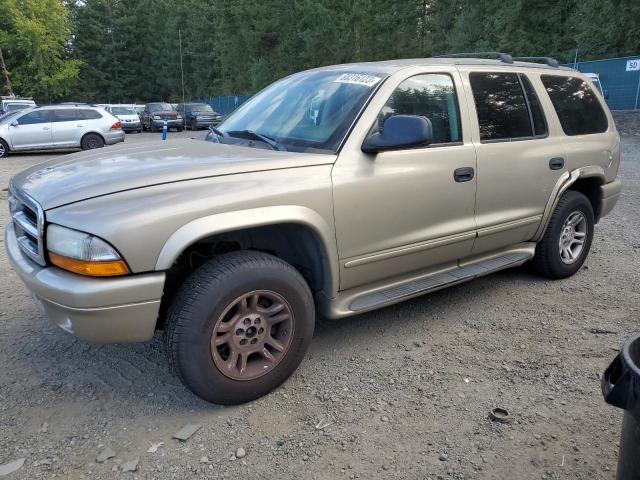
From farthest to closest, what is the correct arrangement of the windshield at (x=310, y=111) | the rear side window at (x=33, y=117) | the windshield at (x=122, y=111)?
the windshield at (x=122, y=111) < the rear side window at (x=33, y=117) < the windshield at (x=310, y=111)

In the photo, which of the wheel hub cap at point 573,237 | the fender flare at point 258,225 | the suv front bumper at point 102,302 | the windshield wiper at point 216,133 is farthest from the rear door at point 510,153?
the suv front bumper at point 102,302

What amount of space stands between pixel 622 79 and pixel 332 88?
843 inches

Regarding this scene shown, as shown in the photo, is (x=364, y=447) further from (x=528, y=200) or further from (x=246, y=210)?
(x=528, y=200)

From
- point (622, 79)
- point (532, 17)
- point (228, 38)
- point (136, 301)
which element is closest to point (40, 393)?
point (136, 301)

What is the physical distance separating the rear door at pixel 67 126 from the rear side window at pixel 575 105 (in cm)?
1507

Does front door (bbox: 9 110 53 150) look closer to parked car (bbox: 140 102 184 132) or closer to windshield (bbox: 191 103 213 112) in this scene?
parked car (bbox: 140 102 184 132)

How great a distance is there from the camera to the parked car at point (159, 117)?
90.7 ft

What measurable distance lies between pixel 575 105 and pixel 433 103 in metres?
1.78

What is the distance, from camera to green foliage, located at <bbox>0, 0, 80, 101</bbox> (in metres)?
40.8

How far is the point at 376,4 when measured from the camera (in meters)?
34.8

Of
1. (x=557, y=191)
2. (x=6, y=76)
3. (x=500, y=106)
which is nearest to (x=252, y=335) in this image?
(x=500, y=106)

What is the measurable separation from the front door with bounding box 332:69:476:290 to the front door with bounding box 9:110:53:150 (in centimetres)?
1538

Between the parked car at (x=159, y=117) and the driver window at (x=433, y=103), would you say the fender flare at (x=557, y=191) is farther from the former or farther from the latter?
the parked car at (x=159, y=117)

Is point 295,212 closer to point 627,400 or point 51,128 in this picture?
point 627,400
